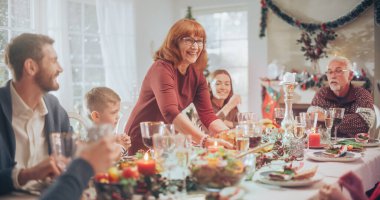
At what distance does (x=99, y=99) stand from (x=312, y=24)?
137 inches

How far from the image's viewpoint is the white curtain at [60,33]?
4.30 meters

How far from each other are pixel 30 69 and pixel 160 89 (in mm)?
897

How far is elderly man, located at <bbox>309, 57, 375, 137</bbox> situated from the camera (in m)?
3.20

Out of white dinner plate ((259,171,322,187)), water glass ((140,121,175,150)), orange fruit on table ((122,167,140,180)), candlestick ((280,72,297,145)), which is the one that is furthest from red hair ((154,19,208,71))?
orange fruit on table ((122,167,140,180))

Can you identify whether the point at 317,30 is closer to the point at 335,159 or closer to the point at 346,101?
the point at 346,101

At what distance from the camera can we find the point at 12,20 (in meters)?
3.99

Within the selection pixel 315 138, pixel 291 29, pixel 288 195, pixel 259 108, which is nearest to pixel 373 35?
pixel 291 29

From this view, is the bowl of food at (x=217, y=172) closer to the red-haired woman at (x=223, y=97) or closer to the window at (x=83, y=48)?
the red-haired woman at (x=223, y=97)

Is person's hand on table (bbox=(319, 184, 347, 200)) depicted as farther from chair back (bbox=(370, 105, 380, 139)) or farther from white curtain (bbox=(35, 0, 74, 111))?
white curtain (bbox=(35, 0, 74, 111))

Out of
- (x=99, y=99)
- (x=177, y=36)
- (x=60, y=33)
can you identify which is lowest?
(x=99, y=99)

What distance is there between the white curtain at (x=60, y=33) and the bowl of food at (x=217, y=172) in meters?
3.24

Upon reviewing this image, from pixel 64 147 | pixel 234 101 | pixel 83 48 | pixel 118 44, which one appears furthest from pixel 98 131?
pixel 118 44

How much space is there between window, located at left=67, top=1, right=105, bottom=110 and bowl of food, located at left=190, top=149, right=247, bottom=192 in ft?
11.3

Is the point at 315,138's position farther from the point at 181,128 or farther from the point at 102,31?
the point at 102,31
